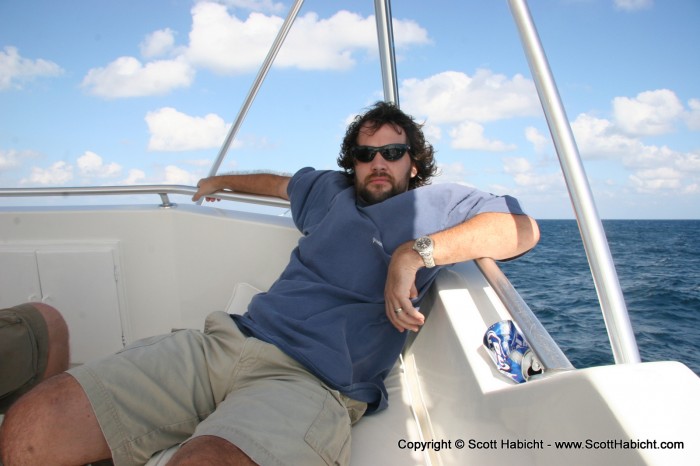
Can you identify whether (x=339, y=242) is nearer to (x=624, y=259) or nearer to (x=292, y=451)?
(x=292, y=451)

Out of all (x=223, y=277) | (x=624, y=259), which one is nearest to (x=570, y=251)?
(x=624, y=259)

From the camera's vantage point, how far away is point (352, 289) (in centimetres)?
148

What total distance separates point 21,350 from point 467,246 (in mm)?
1339

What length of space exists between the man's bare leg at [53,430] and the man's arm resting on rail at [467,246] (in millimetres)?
788

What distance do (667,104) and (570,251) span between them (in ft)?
115

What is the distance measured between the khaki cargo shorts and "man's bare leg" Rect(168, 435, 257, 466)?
0.01 meters

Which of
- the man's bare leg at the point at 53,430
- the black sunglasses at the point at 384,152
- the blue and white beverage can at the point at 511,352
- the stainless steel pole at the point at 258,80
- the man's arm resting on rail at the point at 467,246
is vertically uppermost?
the stainless steel pole at the point at 258,80

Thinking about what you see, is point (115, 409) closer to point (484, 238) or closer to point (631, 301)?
point (484, 238)

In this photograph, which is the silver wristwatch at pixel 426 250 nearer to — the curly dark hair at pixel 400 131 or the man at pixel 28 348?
the curly dark hair at pixel 400 131

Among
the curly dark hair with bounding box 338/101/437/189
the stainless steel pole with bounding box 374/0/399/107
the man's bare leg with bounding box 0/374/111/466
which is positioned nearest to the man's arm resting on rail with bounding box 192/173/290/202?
the curly dark hair with bounding box 338/101/437/189

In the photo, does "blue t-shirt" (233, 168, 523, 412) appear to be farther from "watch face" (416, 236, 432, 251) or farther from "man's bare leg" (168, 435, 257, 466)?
"man's bare leg" (168, 435, 257, 466)

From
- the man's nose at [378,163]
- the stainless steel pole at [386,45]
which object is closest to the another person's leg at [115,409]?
the man's nose at [378,163]

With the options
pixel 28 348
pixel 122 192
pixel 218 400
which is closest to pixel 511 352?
pixel 218 400

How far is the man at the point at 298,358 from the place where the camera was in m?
1.09
